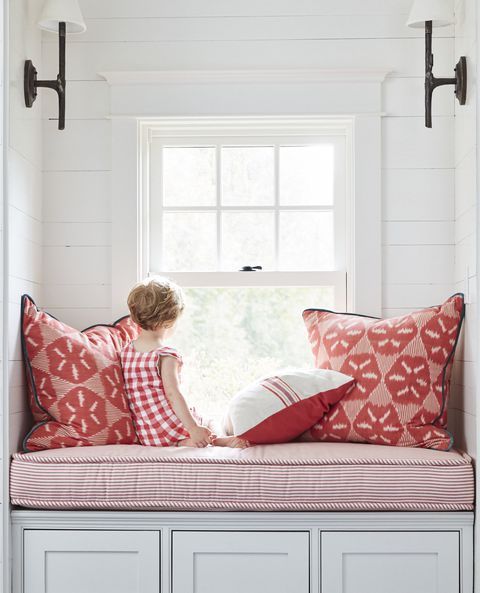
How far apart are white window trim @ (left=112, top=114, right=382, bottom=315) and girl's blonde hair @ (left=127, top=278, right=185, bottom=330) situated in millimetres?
234

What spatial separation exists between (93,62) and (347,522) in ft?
6.24

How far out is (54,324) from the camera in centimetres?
283

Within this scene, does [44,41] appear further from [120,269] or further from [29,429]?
[29,429]

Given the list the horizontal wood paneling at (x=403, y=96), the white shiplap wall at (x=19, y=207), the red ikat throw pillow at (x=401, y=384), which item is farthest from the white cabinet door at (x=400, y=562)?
the horizontal wood paneling at (x=403, y=96)

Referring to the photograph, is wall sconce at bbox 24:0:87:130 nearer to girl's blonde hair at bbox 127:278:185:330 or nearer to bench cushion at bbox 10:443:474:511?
girl's blonde hair at bbox 127:278:185:330

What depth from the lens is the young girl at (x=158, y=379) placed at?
2766 mm

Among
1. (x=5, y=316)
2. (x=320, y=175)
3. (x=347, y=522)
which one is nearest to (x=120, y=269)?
Answer: (x=5, y=316)

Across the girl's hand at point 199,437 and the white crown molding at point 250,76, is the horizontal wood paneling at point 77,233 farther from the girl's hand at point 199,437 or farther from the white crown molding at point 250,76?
the girl's hand at point 199,437

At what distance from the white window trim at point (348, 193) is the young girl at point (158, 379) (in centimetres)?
26

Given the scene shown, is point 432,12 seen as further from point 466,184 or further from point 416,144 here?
point 466,184

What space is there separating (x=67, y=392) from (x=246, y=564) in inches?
31.6

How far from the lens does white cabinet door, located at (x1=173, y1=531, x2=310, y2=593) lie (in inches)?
99.2

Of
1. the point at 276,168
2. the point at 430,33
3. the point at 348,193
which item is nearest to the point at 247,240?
the point at 276,168

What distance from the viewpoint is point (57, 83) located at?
290cm
